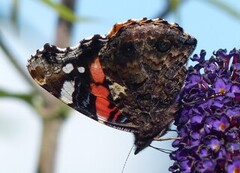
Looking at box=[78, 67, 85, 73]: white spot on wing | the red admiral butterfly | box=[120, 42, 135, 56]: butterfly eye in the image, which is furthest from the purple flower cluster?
box=[78, 67, 85, 73]: white spot on wing

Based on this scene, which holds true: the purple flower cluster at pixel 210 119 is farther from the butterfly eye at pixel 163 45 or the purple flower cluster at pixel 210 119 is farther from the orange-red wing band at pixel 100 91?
the orange-red wing band at pixel 100 91

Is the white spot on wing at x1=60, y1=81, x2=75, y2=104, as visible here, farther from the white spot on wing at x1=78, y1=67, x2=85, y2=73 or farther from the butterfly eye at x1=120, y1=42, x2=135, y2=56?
the butterfly eye at x1=120, y1=42, x2=135, y2=56

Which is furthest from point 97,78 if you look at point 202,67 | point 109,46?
point 202,67

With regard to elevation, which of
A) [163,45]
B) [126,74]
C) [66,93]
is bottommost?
[66,93]

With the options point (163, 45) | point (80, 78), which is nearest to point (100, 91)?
point (80, 78)

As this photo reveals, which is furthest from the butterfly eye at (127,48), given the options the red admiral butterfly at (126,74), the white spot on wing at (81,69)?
the white spot on wing at (81,69)

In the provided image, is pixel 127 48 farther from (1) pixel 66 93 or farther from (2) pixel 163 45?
(1) pixel 66 93

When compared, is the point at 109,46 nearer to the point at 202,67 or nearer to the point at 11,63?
the point at 202,67
